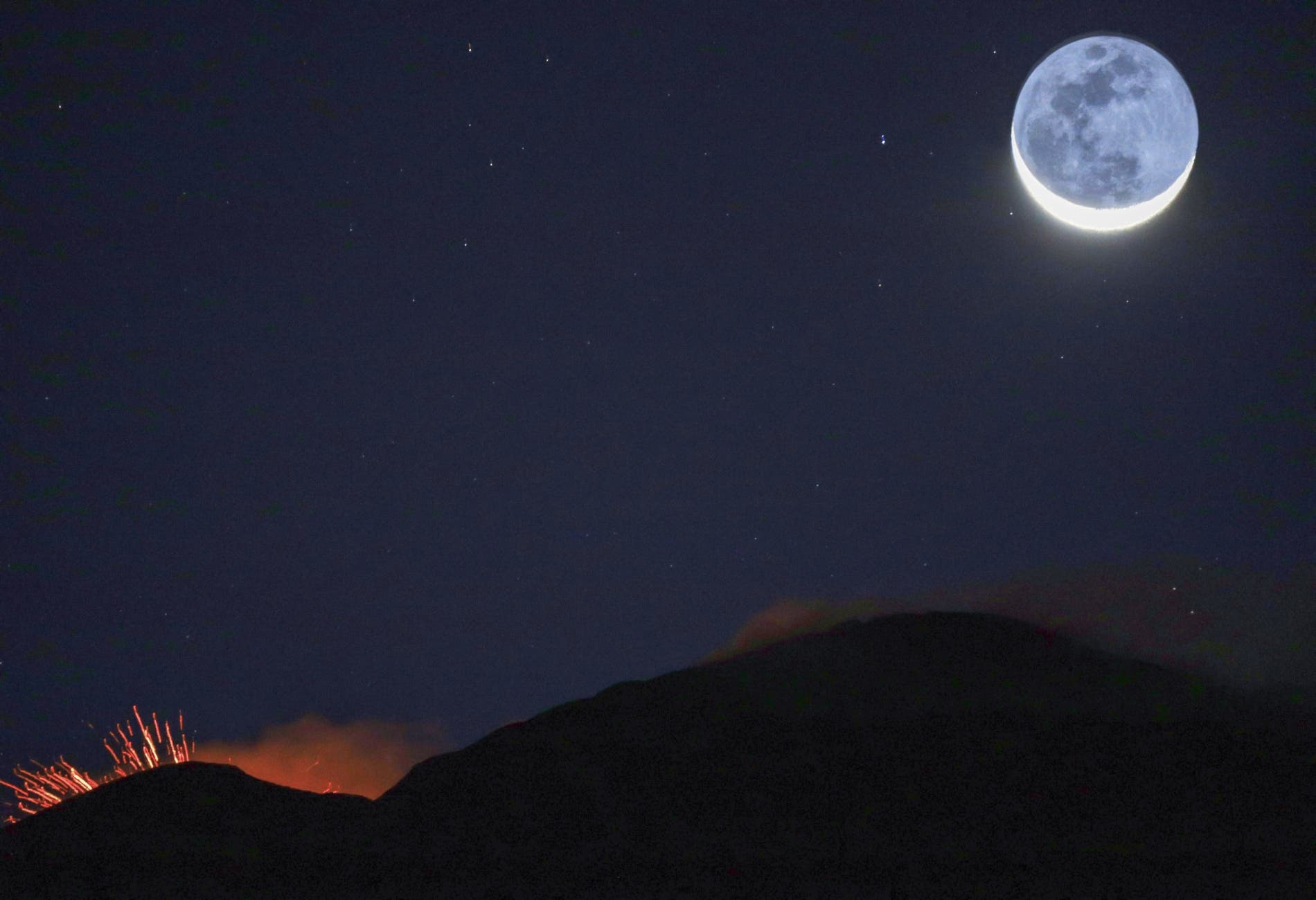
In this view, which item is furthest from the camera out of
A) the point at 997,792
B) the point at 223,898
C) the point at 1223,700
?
the point at 1223,700

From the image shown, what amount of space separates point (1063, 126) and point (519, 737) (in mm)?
21908

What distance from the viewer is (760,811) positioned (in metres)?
24.0

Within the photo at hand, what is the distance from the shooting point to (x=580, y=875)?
19578mm

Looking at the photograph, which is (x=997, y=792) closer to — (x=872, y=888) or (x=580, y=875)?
(x=872, y=888)

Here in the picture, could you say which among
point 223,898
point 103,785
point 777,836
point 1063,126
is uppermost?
point 1063,126

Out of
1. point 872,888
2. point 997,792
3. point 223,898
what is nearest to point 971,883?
point 872,888

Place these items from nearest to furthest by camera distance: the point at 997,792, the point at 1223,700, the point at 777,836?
the point at 777,836 < the point at 997,792 < the point at 1223,700

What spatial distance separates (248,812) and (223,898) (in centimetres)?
310

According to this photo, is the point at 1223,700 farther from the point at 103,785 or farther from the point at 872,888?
the point at 103,785

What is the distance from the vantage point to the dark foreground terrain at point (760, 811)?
18.7 m

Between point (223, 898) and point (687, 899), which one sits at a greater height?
point (223, 898)

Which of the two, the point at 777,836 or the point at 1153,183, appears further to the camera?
the point at 777,836

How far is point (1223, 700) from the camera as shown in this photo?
35.1 m

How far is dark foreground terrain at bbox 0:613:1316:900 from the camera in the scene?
18.7 metres
